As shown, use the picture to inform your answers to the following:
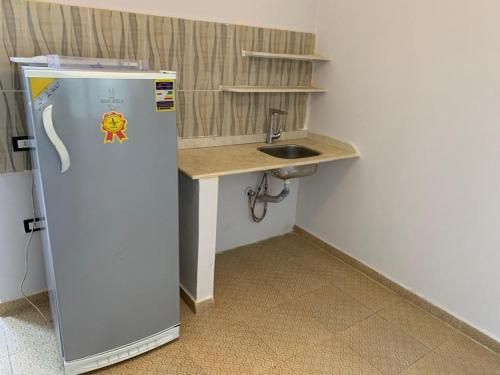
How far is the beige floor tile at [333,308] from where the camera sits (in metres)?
2.19

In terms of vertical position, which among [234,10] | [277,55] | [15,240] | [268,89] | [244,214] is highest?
[234,10]

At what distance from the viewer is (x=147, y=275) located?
5.81 feet

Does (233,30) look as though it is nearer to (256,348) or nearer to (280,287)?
(280,287)

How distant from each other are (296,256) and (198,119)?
51.8 inches

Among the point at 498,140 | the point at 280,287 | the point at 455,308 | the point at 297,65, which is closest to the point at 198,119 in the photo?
the point at 297,65

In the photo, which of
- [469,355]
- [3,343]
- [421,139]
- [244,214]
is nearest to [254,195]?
[244,214]

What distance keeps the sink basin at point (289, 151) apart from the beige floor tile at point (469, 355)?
144cm

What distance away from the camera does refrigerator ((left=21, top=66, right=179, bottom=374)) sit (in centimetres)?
139

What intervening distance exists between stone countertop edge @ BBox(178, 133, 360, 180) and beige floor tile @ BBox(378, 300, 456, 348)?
104 cm

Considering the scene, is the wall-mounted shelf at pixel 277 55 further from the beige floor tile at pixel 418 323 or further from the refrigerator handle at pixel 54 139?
the beige floor tile at pixel 418 323

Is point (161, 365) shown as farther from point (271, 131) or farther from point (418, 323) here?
point (271, 131)

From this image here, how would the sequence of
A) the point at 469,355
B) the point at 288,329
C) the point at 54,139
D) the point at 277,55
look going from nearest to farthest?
the point at 54,139, the point at 469,355, the point at 288,329, the point at 277,55

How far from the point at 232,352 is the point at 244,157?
1.12 m

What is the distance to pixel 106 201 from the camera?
1548 mm
